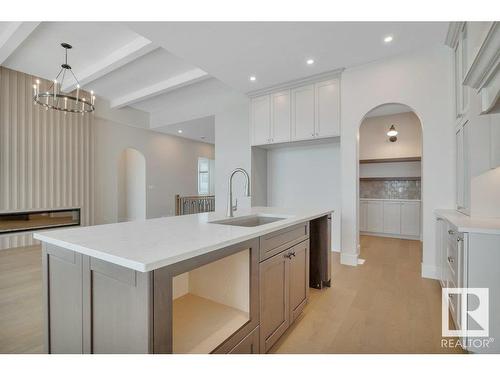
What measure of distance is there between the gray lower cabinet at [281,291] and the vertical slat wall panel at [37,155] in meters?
3.96

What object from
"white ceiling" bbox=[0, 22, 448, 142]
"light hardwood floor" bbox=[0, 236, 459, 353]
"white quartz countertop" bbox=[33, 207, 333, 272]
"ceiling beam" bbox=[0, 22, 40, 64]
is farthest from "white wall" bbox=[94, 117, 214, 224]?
"white quartz countertop" bbox=[33, 207, 333, 272]

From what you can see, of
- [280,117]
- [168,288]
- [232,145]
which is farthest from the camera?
[232,145]

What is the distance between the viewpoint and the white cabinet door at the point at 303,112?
3.90 meters

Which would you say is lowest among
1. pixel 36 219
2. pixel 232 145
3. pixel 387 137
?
pixel 36 219

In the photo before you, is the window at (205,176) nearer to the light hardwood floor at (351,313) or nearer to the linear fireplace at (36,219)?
the linear fireplace at (36,219)

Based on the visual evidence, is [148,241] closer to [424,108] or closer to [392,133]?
[424,108]

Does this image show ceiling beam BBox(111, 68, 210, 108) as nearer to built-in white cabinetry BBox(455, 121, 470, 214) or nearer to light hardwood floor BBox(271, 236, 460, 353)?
built-in white cabinetry BBox(455, 121, 470, 214)

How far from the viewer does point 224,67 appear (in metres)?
3.56

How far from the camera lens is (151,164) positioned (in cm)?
728

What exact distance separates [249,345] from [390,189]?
5.47 m

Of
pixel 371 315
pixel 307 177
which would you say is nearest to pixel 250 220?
pixel 371 315

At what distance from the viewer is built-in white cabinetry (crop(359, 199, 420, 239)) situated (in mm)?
5098
